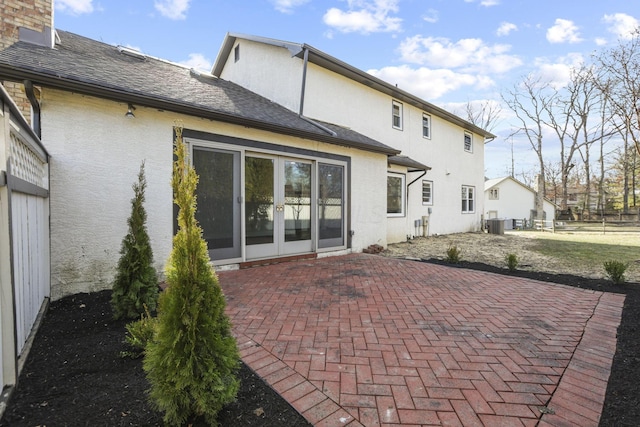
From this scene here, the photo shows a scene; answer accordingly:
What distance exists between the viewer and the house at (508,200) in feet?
91.7

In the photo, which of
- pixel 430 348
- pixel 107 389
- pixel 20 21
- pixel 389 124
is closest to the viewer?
pixel 107 389

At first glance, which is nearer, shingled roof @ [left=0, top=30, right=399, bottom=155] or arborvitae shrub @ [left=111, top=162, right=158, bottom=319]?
arborvitae shrub @ [left=111, top=162, right=158, bottom=319]

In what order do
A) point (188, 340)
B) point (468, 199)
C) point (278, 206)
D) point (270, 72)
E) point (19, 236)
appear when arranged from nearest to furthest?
point (188, 340) < point (19, 236) < point (278, 206) < point (270, 72) < point (468, 199)

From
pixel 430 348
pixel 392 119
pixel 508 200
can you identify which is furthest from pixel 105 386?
pixel 508 200

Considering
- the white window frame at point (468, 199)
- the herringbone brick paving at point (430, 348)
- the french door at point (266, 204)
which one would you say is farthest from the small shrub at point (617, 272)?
the white window frame at point (468, 199)

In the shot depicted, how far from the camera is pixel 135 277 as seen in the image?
3389 mm

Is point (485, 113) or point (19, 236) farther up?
point (485, 113)

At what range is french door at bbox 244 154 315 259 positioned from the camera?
6.13 m

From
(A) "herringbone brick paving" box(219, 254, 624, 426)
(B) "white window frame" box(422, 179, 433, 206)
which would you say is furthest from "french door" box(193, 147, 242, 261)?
(B) "white window frame" box(422, 179, 433, 206)

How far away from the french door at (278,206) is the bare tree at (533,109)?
93.7 ft

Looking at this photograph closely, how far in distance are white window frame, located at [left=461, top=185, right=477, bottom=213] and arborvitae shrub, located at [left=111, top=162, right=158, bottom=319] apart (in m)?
15.2

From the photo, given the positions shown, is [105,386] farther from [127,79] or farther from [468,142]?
[468,142]

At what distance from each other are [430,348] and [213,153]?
190 inches

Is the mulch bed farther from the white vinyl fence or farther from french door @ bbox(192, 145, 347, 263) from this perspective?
french door @ bbox(192, 145, 347, 263)
